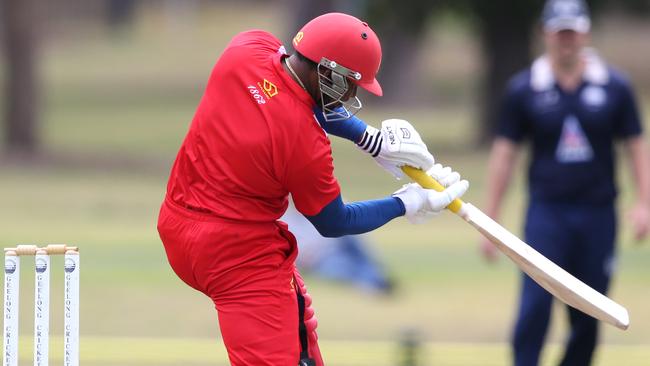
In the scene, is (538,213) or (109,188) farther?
(109,188)

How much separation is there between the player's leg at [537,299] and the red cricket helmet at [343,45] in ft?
7.89

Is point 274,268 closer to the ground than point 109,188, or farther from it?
farther from it

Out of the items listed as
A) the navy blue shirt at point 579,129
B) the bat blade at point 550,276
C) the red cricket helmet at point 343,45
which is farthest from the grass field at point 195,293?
the red cricket helmet at point 343,45

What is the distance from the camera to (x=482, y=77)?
88.3 feet

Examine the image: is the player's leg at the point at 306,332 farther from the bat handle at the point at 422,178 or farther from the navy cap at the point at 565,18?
the navy cap at the point at 565,18

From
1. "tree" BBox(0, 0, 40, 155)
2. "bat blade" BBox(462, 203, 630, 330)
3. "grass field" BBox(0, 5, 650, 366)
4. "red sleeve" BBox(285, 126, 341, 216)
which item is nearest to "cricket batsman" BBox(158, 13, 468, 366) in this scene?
"red sleeve" BBox(285, 126, 341, 216)

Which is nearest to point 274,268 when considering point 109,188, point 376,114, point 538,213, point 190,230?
point 190,230

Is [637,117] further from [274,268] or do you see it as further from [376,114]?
[376,114]

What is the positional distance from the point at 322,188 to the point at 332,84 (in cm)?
38

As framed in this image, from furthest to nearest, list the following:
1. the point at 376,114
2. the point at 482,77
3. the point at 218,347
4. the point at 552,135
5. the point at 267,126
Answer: the point at 376,114 < the point at 482,77 < the point at 218,347 < the point at 552,135 < the point at 267,126

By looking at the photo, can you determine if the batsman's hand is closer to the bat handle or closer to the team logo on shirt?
the bat handle

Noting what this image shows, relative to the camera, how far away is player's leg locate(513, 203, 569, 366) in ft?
23.4

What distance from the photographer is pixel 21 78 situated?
23531mm

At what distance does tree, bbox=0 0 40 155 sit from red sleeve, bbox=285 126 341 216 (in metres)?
18.8
